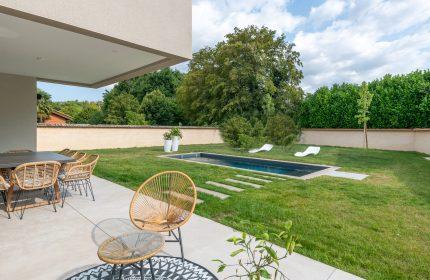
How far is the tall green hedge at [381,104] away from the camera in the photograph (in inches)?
583

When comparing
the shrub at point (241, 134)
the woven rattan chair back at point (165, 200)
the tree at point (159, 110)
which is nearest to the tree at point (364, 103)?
the shrub at point (241, 134)

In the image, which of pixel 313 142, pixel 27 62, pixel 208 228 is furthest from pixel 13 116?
pixel 313 142

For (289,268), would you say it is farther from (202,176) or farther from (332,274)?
(202,176)

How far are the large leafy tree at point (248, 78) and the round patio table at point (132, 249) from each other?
19.8 m

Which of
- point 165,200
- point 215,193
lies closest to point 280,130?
point 215,193

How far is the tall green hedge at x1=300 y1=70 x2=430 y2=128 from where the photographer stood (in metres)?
14.8

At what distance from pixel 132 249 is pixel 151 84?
113ft

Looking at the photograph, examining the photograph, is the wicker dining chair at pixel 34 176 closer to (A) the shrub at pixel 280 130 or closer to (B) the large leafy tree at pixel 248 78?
(A) the shrub at pixel 280 130

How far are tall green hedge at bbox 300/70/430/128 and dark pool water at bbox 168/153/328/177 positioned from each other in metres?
9.40

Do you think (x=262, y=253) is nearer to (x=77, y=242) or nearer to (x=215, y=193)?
(x=77, y=242)

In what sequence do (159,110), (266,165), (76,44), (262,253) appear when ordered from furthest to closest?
(159,110) → (266,165) → (76,44) → (262,253)

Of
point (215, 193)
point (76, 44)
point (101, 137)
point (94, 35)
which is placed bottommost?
point (215, 193)

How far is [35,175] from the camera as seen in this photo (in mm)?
4062

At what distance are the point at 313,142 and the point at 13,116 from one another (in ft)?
56.6
